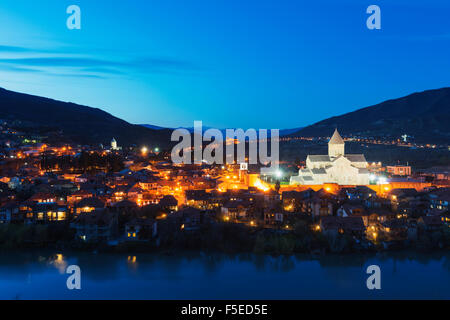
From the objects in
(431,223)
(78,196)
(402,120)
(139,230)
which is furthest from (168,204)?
(402,120)

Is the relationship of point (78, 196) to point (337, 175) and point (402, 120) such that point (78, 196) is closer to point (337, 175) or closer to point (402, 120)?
point (337, 175)

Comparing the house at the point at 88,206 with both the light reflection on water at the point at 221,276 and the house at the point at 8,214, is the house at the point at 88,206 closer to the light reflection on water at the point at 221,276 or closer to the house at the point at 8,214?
the house at the point at 8,214

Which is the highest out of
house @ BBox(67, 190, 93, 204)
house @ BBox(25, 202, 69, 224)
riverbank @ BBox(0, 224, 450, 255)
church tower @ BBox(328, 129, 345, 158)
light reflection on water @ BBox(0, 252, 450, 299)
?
church tower @ BBox(328, 129, 345, 158)

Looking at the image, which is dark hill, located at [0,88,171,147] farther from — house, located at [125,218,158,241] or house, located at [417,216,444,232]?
house, located at [417,216,444,232]

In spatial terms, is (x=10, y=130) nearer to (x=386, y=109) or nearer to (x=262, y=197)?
(x=262, y=197)

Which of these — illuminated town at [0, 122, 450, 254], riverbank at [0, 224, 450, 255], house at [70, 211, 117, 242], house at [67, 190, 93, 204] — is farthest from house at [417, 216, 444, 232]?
house at [67, 190, 93, 204]

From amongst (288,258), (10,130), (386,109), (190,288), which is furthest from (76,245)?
(386,109)
